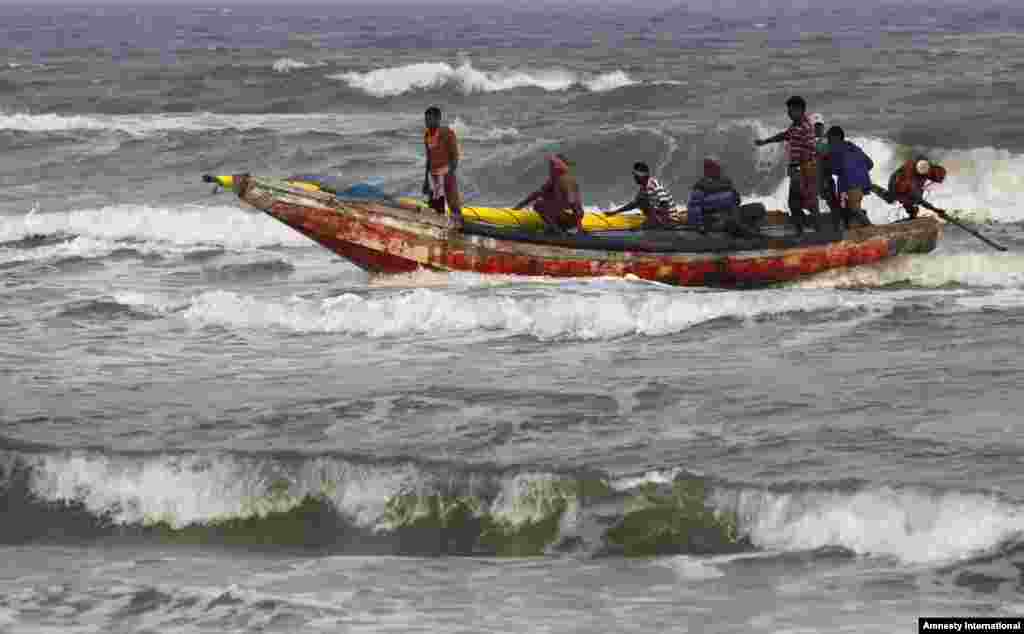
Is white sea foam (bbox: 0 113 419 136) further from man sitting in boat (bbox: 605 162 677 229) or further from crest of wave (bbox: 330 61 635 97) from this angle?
man sitting in boat (bbox: 605 162 677 229)

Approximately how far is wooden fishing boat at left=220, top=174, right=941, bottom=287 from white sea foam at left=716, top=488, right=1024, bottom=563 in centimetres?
695

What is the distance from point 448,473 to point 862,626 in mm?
3491

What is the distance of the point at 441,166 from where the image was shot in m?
16.7

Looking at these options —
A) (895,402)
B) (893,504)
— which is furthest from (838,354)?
(893,504)

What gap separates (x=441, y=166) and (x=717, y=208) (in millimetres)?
2873

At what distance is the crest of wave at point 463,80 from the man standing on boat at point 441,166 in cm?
2874

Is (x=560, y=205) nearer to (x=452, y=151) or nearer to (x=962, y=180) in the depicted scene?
(x=452, y=151)

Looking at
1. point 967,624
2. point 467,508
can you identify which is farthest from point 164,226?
point 967,624

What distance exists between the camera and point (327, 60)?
59156 millimetres

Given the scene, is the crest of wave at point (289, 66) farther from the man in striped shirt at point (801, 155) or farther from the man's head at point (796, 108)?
the man's head at point (796, 108)

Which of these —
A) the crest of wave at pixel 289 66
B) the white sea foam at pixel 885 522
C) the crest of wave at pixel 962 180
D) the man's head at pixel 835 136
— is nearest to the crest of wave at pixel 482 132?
the crest of wave at pixel 962 180

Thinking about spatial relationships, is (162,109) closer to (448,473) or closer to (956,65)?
(956,65)

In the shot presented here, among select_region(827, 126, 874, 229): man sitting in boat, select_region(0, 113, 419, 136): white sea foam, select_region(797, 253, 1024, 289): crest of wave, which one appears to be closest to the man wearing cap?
select_region(827, 126, 874, 229): man sitting in boat

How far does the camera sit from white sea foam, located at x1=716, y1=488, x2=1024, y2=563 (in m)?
9.17
